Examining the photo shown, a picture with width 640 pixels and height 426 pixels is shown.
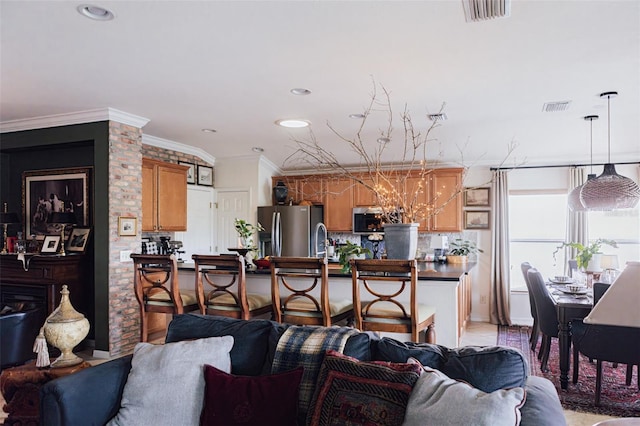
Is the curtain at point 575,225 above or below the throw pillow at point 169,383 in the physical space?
above

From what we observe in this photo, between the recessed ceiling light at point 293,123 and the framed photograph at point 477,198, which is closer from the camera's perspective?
the recessed ceiling light at point 293,123

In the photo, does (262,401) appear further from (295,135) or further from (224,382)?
(295,135)

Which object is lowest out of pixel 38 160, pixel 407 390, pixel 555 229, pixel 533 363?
pixel 533 363

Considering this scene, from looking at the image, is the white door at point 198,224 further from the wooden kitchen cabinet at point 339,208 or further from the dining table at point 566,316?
Result: the dining table at point 566,316

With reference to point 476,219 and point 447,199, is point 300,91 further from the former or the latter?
point 476,219

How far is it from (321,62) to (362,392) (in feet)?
8.01

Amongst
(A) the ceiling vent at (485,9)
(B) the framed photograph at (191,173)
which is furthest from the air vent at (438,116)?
(B) the framed photograph at (191,173)

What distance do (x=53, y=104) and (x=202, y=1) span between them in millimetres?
2778

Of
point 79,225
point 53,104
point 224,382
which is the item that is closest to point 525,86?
point 224,382

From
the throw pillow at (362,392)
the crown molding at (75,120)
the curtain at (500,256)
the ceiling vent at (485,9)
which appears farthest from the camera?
the curtain at (500,256)

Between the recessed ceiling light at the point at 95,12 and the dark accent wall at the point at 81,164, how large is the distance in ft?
7.13

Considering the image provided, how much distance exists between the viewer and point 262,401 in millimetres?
1900

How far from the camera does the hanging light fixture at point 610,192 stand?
3.90 metres

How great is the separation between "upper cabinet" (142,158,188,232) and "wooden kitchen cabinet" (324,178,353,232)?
2.19 meters
